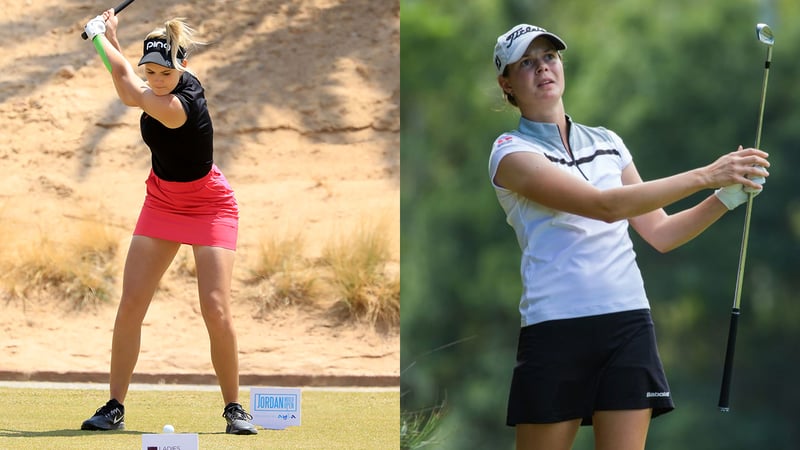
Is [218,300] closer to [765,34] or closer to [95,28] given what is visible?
[95,28]

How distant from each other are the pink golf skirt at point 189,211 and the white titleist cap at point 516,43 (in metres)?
1.20

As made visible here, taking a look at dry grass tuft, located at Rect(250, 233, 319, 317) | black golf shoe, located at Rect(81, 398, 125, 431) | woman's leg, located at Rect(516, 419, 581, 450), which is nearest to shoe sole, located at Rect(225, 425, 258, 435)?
black golf shoe, located at Rect(81, 398, 125, 431)

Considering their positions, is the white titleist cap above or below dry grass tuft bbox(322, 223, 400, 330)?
above

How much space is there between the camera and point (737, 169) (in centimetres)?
167

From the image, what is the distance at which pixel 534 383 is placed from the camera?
180cm

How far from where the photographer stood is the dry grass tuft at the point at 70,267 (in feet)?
11.8

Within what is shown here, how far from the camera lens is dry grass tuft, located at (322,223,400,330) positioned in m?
3.88

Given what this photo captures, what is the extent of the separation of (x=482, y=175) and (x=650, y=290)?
1820 millimetres

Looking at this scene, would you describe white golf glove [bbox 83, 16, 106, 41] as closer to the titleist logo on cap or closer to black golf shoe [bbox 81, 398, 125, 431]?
black golf shoe [bbox 81, 398, 125, 431]

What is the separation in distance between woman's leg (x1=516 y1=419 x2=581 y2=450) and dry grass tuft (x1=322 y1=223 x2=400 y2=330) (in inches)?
81.6

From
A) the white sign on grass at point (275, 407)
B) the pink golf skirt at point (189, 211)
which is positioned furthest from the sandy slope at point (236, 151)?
the pink golf skirt at point (189, 211)

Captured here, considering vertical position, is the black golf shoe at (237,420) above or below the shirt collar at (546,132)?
below

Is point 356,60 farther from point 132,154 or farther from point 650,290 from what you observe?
point 650,290

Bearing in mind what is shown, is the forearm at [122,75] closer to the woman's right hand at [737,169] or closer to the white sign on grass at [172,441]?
the white sign on grass at [172,441]
